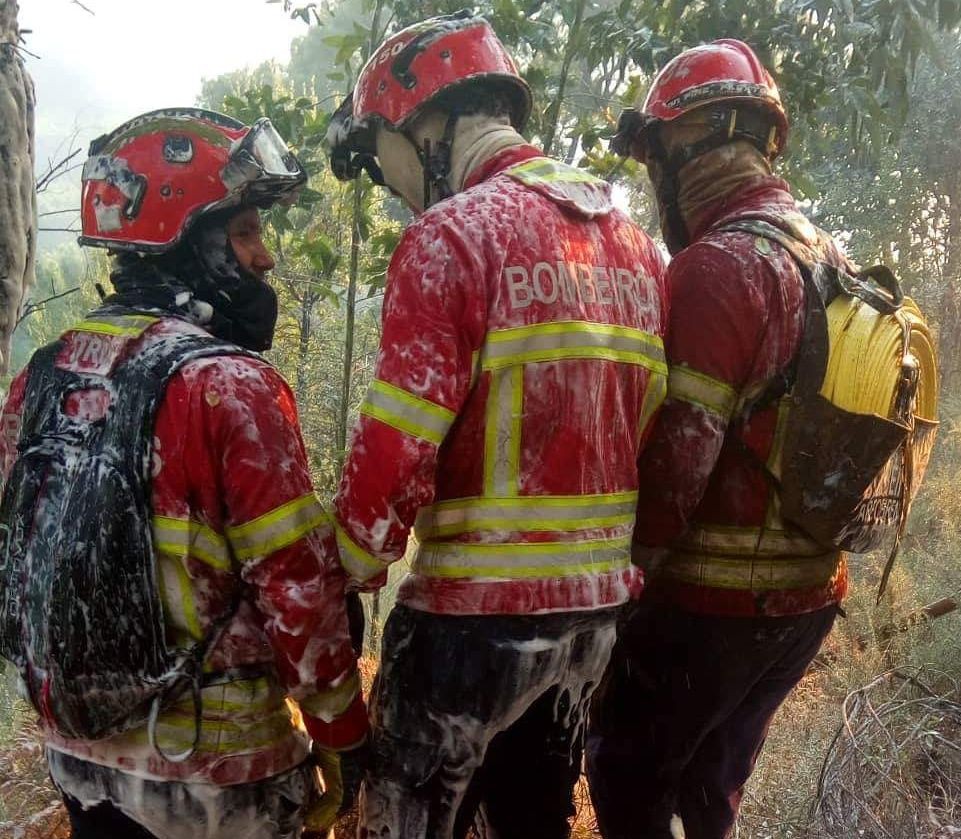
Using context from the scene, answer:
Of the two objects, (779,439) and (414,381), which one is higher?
(414,381)

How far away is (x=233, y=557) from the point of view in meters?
1.74

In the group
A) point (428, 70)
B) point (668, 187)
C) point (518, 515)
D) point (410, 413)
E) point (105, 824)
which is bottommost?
point (105, 824)

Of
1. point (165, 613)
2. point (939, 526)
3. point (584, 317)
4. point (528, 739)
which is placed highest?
point (584, 317)

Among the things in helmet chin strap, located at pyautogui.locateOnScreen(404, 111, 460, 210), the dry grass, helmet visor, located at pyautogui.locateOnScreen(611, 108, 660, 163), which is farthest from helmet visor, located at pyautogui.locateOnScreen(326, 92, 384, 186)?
the dry grass

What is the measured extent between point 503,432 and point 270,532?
1.67ft

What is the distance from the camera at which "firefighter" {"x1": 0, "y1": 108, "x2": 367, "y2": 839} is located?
5.43 feet

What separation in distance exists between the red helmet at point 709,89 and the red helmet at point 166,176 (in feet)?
3.85

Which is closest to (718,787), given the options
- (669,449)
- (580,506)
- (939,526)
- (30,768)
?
A: (669,449)

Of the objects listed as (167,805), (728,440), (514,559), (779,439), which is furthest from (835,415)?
(167,805)

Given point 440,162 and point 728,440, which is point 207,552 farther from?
point 728,440

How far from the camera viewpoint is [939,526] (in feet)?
24.9

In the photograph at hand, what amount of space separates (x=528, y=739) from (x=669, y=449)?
30.9 inches

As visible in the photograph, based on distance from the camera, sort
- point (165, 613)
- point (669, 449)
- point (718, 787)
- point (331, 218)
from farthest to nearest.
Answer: point (331, 218), point (718, 787), point (669, 449), point (165, 613)

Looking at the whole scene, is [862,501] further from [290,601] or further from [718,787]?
[290,601]
